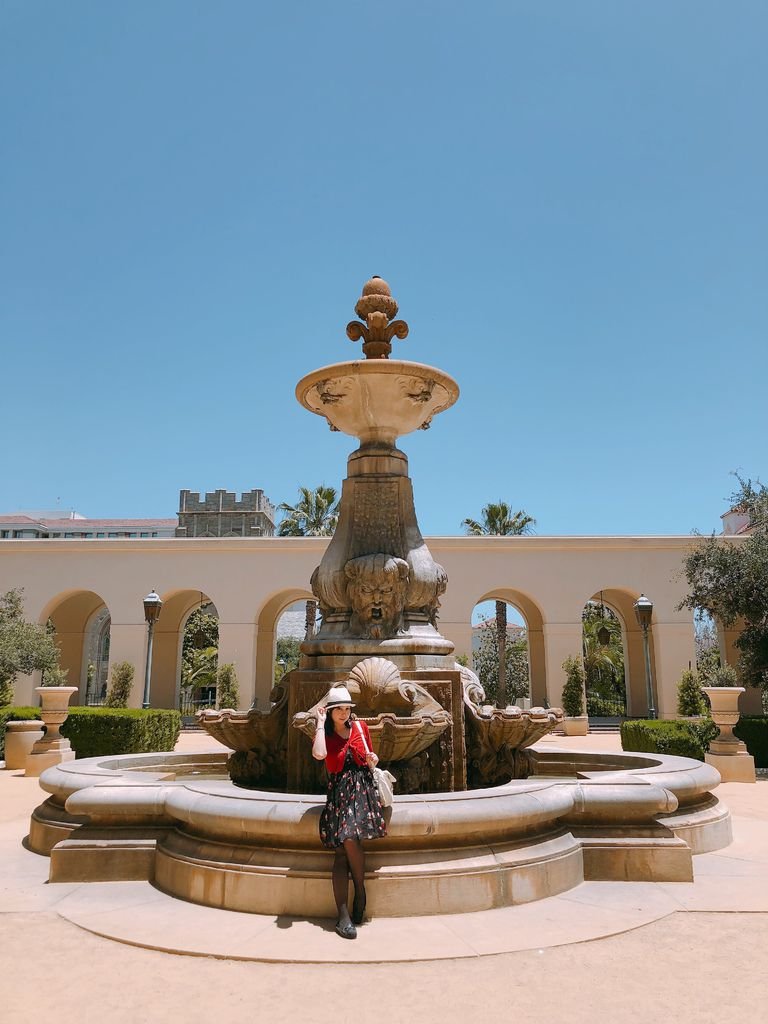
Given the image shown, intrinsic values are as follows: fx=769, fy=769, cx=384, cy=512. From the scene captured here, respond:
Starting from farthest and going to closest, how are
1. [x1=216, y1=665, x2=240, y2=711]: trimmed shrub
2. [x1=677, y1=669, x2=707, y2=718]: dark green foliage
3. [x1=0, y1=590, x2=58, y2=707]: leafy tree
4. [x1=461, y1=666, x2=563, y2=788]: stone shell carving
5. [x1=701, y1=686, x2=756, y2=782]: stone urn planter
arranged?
[x1=216, y1=665, x2=240, y2=711]: trimmed shrub
[x1=677, y1=669, x2=707, y2=718]: dark green foliage
[x1=0, y1=590, x2=58, y2=707]: leafy tree
[x1=701, y1=686, x2=756, y2=782]: stone urn planter
[x1=461, y1=666, x2=563, y2=788]: stone shell carving

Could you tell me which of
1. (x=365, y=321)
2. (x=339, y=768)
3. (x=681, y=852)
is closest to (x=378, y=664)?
(x=339, y=768)

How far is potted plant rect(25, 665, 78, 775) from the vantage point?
12.6 metres

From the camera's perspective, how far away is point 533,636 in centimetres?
2645

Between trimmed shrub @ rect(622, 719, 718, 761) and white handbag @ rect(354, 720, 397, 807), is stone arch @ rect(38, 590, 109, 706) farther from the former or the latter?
white handbag @ rect(354, 720, 397, 807)

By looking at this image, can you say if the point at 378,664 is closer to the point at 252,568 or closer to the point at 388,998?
the point at 388,998

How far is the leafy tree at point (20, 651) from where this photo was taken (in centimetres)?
1756

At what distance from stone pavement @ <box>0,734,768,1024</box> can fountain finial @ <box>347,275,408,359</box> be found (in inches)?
188

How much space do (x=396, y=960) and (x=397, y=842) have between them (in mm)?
825

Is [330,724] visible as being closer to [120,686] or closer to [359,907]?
[359,907]

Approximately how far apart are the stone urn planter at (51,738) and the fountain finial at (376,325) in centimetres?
842

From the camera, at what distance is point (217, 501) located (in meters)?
53.3

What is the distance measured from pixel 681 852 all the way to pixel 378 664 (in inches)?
94.0

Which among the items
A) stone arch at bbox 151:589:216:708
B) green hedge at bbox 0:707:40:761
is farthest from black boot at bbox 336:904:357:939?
stone arch at bbox 151:589:216:708

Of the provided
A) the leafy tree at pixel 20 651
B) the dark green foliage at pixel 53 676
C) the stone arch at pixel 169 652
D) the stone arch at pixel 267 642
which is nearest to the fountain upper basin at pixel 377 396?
the leafy tree at pixel 20 651
